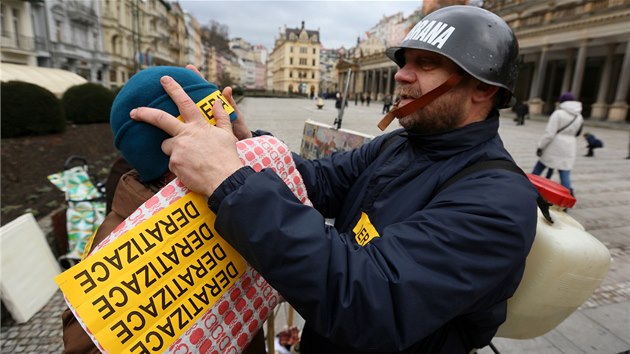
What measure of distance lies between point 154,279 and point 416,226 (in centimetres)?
70

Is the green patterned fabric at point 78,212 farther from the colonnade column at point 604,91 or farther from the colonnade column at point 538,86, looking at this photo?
the colonnade column at point 538,86

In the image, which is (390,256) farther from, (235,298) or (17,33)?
(17,33)

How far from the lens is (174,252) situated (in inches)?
38.3

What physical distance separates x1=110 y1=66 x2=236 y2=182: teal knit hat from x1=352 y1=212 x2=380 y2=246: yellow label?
2.21ft

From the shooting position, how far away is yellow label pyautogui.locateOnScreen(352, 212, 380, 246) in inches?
50.0

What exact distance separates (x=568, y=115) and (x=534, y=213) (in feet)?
22.5

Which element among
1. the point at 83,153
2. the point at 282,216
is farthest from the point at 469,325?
the point at 83,153

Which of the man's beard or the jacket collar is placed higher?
the man's beard

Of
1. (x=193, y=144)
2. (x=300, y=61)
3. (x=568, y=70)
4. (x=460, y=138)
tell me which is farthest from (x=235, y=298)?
(x=300, y=61)

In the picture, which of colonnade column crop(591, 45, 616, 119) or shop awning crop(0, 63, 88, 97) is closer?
shop awning crop(0, 63, 88, 97)

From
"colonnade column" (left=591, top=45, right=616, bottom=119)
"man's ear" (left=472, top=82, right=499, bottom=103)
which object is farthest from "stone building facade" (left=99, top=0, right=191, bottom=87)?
"colonnade column" (left=591, top=45, right=616, bottom=119)

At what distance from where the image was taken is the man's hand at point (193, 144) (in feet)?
3.11

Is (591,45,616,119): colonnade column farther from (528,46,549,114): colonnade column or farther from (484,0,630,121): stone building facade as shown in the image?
(528,46,549,114): colonnade column

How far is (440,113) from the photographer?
132cm
